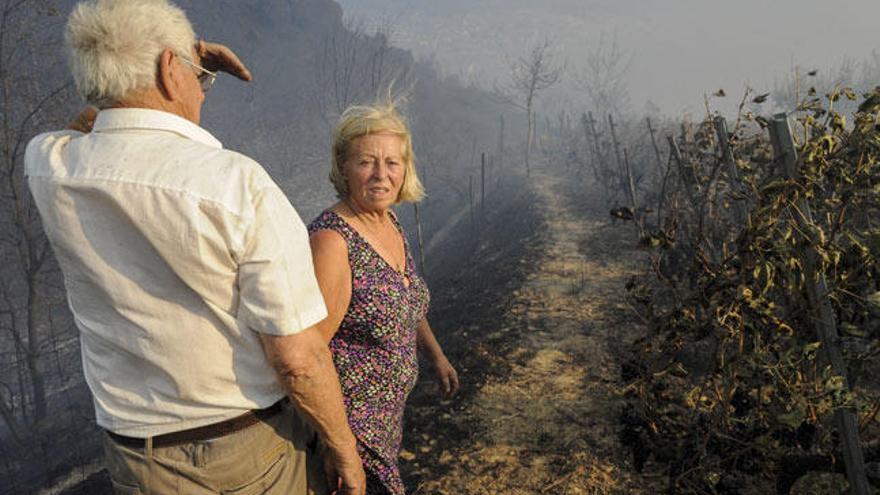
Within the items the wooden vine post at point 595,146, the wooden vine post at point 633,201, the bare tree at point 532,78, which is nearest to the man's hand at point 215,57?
the wooden vine post at point 633,201

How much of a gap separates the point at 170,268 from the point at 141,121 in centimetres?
32

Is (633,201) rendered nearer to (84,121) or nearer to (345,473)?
(345,473)

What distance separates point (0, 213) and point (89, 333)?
18.3 m

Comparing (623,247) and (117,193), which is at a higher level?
(117,193)

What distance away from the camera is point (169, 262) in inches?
42.9

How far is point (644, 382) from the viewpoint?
225 cm

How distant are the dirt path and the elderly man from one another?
6.48ft

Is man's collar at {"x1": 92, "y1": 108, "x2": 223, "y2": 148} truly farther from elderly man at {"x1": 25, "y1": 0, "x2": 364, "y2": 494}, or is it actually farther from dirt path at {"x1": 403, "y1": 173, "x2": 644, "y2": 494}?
dirt path at {"x1": 403, "y1": 173, "x2": 644, "y2": 494}

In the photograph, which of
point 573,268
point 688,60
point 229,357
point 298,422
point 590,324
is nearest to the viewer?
point 229,357

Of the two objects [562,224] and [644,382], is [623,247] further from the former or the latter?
[644,382]

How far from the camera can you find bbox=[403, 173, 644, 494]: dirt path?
3250 millimetres

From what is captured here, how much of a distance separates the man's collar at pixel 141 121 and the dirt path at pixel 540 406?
2.27m

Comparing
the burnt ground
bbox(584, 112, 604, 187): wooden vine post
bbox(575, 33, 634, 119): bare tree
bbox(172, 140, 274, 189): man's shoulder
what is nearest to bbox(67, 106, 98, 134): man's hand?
bbox(172, 140, 274, 189): man's shoulder

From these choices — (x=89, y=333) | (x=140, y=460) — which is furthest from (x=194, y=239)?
(x=140, y=460)
